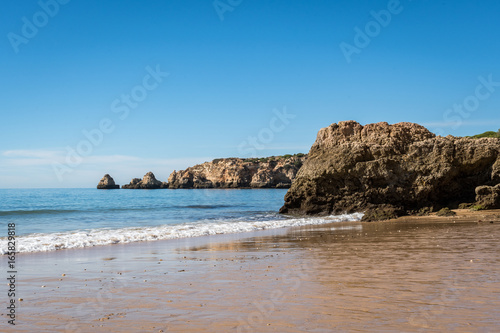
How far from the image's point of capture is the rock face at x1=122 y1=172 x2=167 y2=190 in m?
129

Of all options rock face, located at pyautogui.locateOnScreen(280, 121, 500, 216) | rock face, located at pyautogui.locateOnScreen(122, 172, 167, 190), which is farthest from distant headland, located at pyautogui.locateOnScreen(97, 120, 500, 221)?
rock face, located at pyautogui.locateOnScreen(122, 172, 167, 190)

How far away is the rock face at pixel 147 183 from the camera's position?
128750 mm

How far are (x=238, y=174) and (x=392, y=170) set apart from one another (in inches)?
3615

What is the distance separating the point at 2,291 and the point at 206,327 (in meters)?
4.13

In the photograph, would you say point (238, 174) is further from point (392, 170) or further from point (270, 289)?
point (270, 289)

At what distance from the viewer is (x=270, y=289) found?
6.25 m

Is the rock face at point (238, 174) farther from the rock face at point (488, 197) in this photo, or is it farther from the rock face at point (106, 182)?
the rock face at point (488, 197)

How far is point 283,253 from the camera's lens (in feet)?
33.0

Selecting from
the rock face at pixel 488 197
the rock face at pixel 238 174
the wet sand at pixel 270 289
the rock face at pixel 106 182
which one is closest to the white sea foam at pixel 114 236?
the wet sand at pixel 270 289

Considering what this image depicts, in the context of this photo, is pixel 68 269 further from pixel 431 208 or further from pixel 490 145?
pixel 490 145

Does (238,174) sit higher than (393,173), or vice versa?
(238,174)

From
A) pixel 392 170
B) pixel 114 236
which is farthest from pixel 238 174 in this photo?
pixel 114 236

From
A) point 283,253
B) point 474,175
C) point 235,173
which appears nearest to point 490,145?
point 474,175

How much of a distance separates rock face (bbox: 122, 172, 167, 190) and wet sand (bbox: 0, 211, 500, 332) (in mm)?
120631
